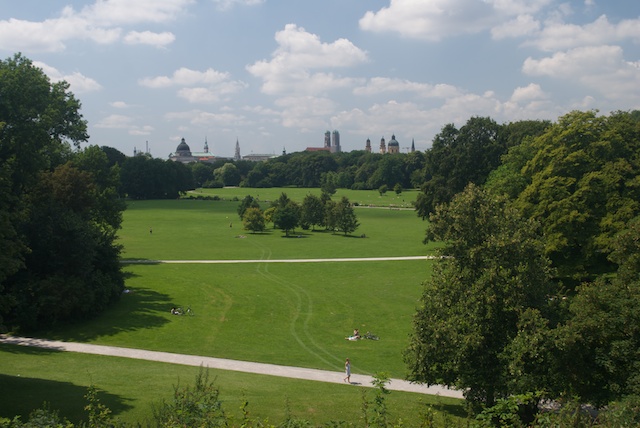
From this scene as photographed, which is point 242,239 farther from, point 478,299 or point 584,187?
point 478,299

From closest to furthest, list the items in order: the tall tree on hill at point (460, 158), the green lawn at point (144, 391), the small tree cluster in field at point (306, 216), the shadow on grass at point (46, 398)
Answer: the shadow on grass at point (46, 398), the green lawn at point (144, 391), the tall tree on hill at point (460, 158), the small tree cluster in field at point (306, 216)

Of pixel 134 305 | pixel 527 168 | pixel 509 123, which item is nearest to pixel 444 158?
pixel 509 123

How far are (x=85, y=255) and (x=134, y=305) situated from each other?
14.7ft

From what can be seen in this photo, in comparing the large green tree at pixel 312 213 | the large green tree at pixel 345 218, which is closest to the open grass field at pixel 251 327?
the large green tree at pixel 345 218

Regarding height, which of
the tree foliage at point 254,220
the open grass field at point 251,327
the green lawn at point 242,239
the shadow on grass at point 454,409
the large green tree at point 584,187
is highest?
the large green tree at point 584,187

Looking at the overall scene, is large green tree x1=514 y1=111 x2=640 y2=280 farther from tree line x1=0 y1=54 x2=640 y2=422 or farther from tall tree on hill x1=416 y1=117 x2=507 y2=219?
tall tree on hill x1=416 y1=117 x2=507 y2=219

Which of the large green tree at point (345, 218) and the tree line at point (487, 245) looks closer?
the tree line at point (487, 245)

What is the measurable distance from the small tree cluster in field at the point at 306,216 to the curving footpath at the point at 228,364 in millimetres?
43774

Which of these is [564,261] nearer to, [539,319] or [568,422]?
[539,319]

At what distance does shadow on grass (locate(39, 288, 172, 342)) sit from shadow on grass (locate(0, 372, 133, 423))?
304 inches

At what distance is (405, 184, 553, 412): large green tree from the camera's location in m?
17.1

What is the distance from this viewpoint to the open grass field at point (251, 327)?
18828 millimetres

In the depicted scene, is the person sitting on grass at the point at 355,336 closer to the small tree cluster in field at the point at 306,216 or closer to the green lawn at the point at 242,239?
the green lawn at the point at 242,239

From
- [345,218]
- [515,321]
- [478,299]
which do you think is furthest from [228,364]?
[345,218]
